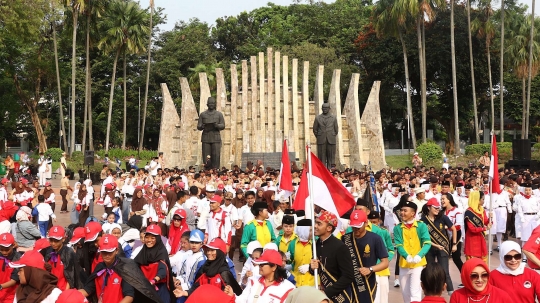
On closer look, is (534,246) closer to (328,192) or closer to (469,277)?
(328,192)

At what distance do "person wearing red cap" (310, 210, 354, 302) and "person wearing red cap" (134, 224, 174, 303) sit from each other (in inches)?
58.0

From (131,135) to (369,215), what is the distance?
168 ft

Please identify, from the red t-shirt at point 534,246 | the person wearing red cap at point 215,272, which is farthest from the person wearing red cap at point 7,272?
the red t-shirt at point 534,246

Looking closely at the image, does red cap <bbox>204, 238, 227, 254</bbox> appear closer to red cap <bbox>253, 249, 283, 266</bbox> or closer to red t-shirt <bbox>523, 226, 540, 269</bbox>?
red cap <bbox>253, 249, 283, 266</bbox>

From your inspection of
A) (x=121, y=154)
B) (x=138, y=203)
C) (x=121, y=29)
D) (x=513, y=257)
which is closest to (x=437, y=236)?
(x=513, y=257)

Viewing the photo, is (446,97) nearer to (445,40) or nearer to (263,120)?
(445,40)

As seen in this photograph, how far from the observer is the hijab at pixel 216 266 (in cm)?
748

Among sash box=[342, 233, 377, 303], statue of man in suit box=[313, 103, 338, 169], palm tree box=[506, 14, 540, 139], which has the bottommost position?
sash box=[342, 233, 377, 303]

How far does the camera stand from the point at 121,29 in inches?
1801

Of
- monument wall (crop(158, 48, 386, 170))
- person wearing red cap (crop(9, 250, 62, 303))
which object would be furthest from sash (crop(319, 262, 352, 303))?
monument wall (crop(158, 48, 386, 170))

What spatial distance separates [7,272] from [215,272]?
2.27 meters

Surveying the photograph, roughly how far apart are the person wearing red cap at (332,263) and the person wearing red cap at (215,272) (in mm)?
888

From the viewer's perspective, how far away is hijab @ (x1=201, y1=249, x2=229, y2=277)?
24.6ft

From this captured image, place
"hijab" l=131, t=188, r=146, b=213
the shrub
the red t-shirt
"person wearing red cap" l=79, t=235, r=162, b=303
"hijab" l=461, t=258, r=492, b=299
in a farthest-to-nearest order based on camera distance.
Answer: the shrub → "hijab" l=131, t=188, r=146, b=213 → the red t-shirt → "person wearing red cap" l=79, t=235, r=162, b=303 → "hijab" l=461, t=258, r=492, b=299
